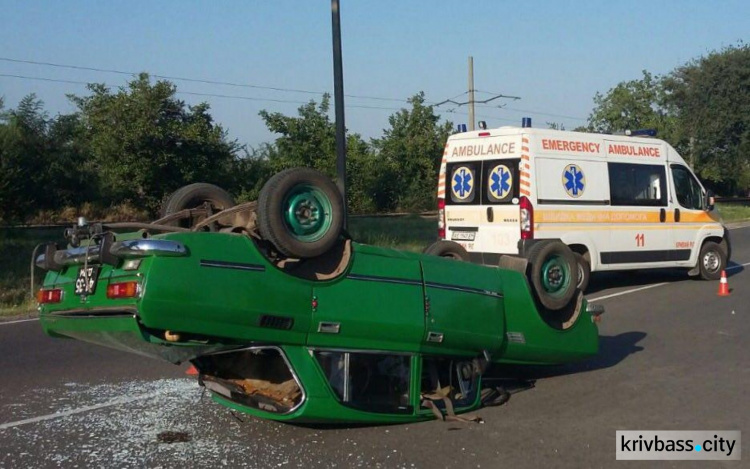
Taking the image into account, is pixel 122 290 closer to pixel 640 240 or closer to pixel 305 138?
pixel 640 240

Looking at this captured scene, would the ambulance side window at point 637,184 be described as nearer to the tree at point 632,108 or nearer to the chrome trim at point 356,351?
the chrome trim at point 356,351

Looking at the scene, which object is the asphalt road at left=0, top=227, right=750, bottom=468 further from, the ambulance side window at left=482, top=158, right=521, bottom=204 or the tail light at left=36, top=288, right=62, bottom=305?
the ambulance side window at left=482, top=158, right=521, bottom=204

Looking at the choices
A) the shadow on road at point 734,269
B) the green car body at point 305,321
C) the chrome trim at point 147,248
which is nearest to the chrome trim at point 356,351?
the green car body at point 305,321

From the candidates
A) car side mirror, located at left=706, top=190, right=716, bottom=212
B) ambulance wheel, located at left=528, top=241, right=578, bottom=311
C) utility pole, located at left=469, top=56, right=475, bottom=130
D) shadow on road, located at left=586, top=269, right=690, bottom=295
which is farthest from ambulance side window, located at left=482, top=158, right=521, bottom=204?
utility pole, located at left=469, top=56, right=475, bottom=130

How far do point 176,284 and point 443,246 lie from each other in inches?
192

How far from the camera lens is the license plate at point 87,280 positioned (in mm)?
5195

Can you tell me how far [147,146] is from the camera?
2656 centimetres

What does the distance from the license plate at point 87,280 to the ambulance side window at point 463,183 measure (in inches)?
337

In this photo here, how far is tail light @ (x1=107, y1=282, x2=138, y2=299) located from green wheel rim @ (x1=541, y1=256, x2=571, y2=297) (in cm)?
367

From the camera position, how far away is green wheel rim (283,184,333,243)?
541 cm

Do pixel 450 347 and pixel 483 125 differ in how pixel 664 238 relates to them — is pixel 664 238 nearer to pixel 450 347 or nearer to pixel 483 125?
pixel 483 125

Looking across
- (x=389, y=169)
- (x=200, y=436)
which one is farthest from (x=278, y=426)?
(x=389, y=169)

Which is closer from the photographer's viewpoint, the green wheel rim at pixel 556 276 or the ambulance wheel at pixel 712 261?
the green wheel rim at pixel 556 276

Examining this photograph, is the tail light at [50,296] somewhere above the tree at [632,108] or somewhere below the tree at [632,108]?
below
